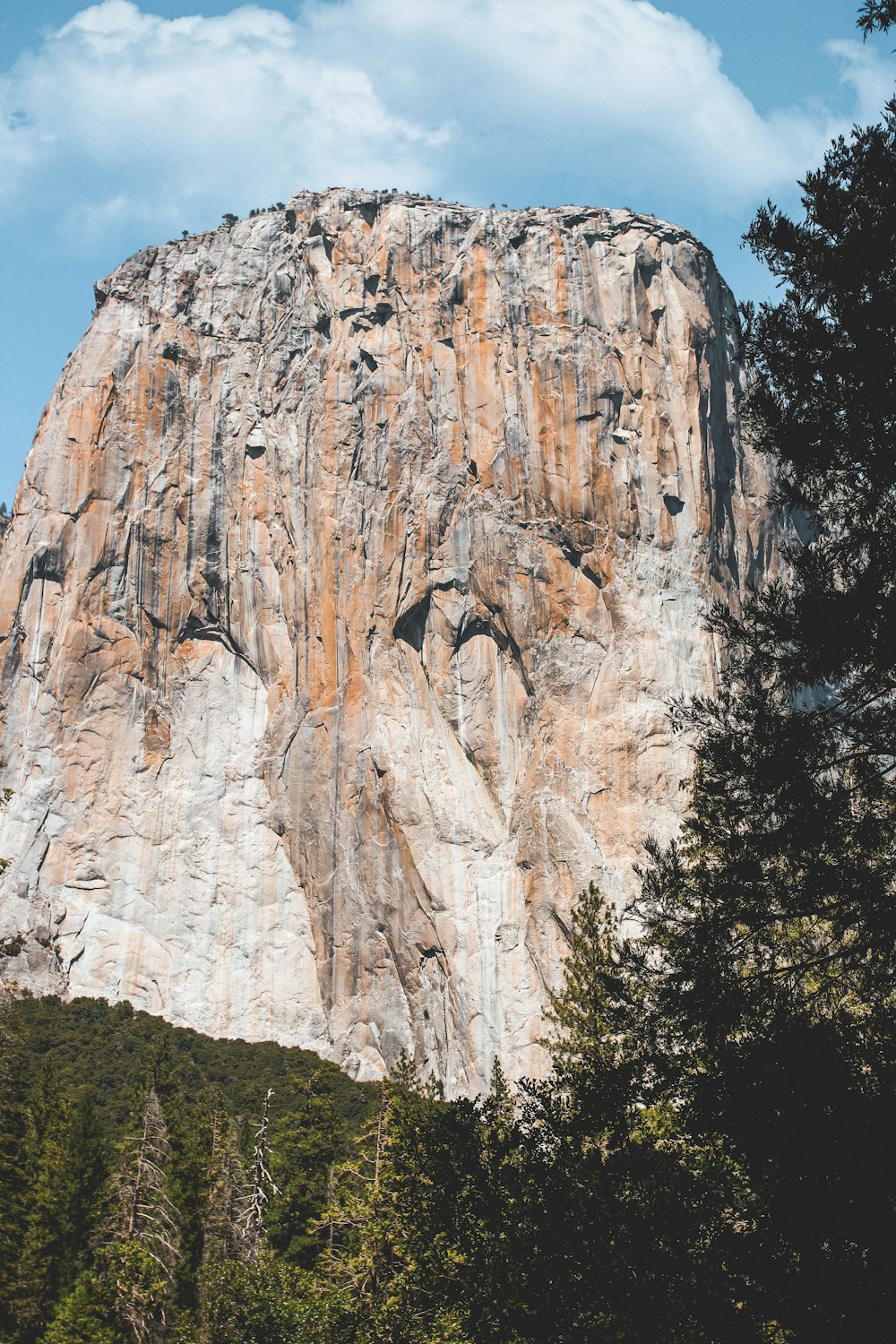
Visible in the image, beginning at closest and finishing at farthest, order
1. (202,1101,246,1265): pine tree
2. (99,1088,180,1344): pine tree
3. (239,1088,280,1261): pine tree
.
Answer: (99,1088,180,1344): pine tree, (239,1088,280,1261): pine tree, (202,1101,246,1265): pine tree

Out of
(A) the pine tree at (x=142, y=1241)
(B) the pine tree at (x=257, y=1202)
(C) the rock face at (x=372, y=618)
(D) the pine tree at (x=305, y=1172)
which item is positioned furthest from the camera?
(C) the rock face at (x=372, y=618)

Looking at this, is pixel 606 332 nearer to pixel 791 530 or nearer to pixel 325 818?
pixel 791 530

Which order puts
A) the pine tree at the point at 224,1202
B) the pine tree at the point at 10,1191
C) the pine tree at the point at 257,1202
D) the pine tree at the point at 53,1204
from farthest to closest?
the pine tree at the point at 224,1202
the pine tree at the point at 257,1202
the pine tree at the point at 53,1204
the pine tree at the point at 10,1191

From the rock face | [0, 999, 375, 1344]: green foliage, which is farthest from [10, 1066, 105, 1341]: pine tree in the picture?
the rock face

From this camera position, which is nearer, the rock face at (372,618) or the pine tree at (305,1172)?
the pine tree at (305,1172)

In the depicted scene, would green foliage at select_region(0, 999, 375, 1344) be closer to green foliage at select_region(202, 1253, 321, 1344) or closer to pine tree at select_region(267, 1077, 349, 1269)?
pine tree at select_region(267, 1077, 349, 1269)

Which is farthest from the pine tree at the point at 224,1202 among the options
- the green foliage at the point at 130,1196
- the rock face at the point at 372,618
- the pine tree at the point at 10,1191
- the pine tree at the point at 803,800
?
the pine tree at the point at 803,800

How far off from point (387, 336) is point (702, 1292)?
57.0 meters

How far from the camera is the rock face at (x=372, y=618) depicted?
51562 mm

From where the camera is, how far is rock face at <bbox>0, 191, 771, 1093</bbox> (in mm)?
51562

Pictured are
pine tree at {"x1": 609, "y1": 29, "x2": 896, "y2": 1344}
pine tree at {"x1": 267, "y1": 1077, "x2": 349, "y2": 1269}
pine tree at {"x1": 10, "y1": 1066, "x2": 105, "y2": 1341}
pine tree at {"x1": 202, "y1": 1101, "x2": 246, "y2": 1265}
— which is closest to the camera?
pine tree at {"x1": 609, "y1": 29, "x2": 896, "y2": 1344}

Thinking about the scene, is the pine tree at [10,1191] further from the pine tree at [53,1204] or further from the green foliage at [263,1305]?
the green foliage at [263,1305]

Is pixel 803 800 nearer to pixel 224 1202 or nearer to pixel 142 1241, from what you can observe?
pixel 142 1241

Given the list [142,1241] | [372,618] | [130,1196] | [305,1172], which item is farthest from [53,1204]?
[372,618]
